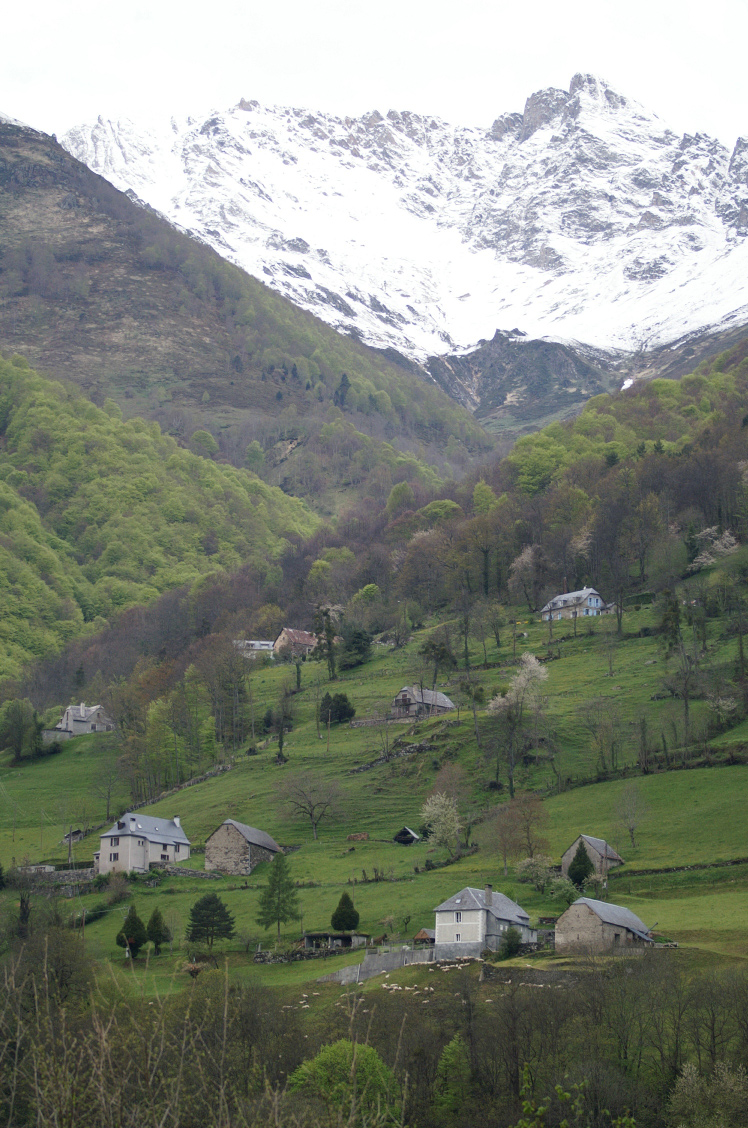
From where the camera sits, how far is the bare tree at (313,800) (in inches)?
3302

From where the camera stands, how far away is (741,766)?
75938 millimetres

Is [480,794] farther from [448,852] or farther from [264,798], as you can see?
[264,798]

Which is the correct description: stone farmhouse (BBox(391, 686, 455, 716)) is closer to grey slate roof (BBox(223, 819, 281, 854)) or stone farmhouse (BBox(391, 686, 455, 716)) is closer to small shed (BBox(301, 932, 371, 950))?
grey slate roof (BBox(223, 819, 281, 854))

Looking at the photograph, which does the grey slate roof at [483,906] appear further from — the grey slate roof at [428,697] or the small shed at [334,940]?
the grey slate roof at [428,697]

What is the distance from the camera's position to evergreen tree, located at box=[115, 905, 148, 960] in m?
64.2

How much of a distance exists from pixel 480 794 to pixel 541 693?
15.3 metres

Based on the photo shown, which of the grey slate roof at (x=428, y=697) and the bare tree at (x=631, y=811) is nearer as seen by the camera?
the bare tree at (x=631, y=811)

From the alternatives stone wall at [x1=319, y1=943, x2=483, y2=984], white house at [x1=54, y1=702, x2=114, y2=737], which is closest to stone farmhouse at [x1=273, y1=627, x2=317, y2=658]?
white house at [x1=54, y1=702, x2=114, y2=737]

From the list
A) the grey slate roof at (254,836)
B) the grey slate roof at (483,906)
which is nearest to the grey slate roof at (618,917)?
the grey slate roof at (483,906)

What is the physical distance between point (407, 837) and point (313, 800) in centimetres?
865

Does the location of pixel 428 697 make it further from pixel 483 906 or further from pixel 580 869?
pixel 483 906

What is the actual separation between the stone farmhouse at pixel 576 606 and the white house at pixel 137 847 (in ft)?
169

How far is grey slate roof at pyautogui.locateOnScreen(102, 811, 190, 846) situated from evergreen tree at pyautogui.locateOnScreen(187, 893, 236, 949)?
16493 mm

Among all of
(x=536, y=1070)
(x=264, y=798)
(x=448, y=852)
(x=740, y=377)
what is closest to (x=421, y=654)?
(x=264, y=798)
